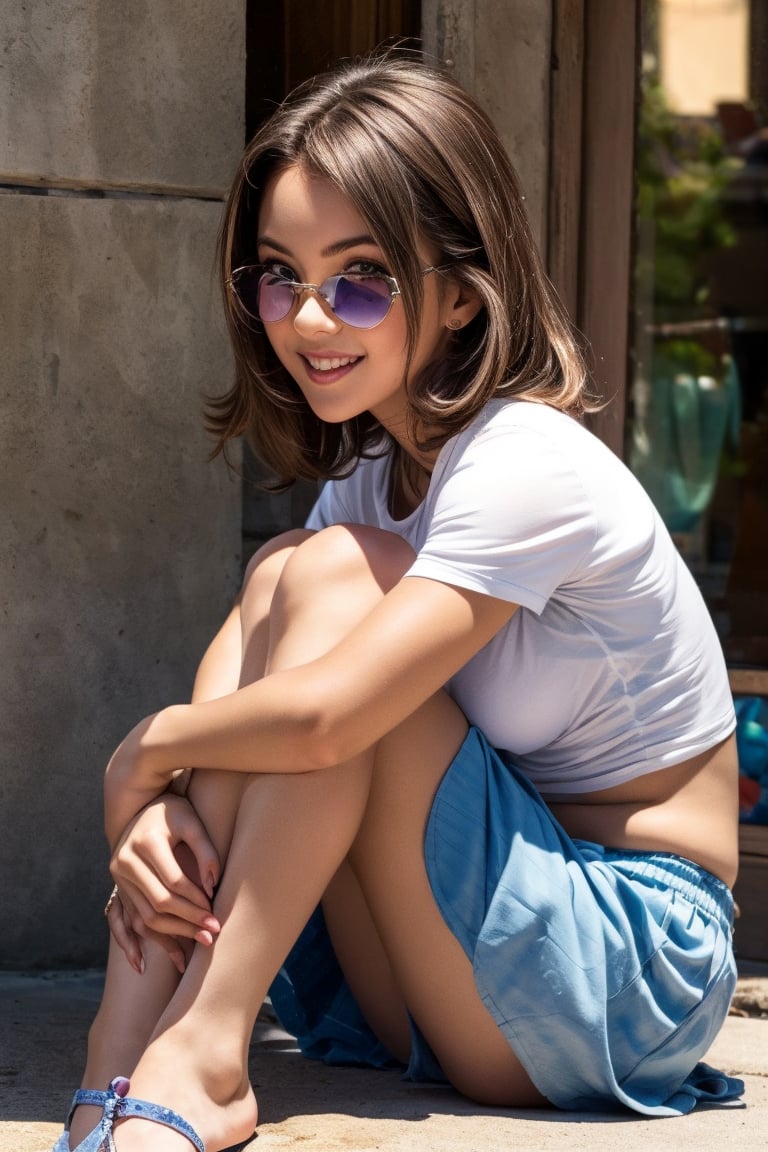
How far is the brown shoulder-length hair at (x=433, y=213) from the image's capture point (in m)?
2.12

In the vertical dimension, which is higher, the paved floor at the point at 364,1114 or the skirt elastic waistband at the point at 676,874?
the skirt elastic waistband at the point at 676,874

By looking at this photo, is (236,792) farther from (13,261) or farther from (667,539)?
(13,261)

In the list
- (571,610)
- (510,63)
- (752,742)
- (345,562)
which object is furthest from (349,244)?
(752,742)

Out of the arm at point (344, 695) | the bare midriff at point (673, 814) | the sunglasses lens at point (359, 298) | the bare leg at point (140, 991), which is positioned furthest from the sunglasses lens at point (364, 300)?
the bare midriff at point (673, 814)

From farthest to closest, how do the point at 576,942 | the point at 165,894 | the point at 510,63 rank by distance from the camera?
the point at 510,63 → the point at 576,942 → the point at 165,894

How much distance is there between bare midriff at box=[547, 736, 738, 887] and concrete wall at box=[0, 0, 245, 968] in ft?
3.41

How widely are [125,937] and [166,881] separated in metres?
0.14

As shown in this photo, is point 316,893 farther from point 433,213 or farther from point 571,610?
point 433,213

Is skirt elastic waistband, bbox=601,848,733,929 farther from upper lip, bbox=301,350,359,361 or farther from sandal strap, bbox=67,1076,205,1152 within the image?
upper lip, bbox=301,350,359,361

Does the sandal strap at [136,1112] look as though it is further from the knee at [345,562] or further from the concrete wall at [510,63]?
the concrete wall at [510,63]

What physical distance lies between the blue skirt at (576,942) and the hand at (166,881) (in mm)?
290

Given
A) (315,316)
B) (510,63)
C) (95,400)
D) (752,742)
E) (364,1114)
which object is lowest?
(364,1114)

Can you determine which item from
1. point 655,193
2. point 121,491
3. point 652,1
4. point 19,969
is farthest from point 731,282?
point 19,969

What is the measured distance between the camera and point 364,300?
2.15 meters
